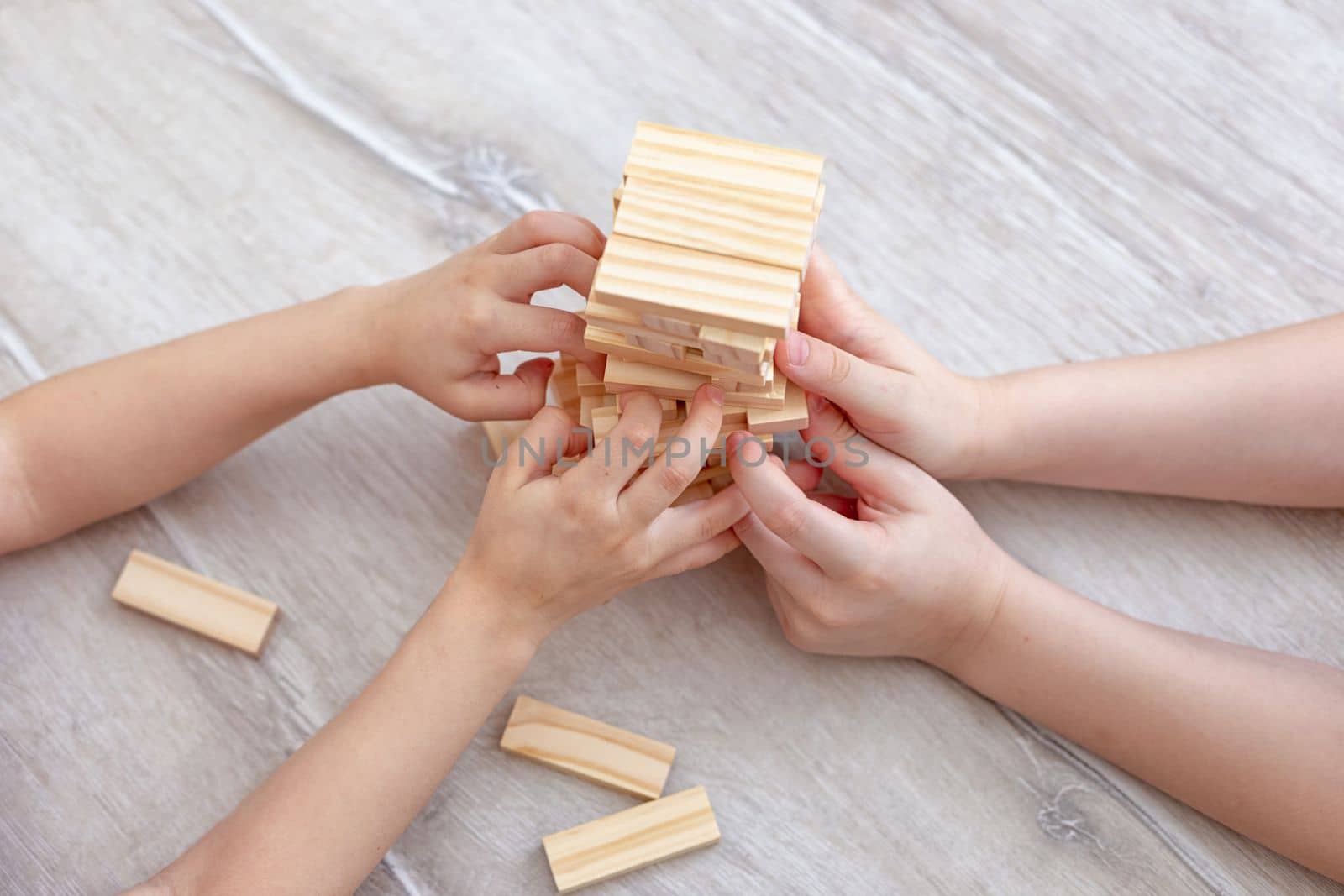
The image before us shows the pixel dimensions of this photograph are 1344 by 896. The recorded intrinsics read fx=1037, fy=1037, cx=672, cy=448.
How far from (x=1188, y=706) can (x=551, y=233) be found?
2.26 feet

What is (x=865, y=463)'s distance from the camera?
0.90 m

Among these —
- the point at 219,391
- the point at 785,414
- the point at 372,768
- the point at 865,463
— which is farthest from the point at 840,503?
the point at 219,391

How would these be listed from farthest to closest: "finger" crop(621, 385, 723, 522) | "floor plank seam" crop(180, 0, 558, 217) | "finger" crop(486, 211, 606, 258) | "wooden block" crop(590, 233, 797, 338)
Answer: "floor plank seam" crop(180, 0, 558, 217) < "finger" crop(486, 211, 606, 258) < "finger" crop(621, 385, 723, 522) < "wooden block" crop(590, 233, 797, 338)

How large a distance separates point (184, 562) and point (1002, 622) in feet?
2.64

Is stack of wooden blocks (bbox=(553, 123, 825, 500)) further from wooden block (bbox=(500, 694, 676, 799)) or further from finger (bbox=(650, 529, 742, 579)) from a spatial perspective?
wooden block (bbox=(500, 694, 676, 799))

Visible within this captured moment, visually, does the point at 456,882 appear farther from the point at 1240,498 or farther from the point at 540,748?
the point at 1240,498

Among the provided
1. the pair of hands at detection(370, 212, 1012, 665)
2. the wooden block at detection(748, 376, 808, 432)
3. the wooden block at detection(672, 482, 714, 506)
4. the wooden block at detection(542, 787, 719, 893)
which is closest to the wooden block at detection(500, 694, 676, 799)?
the wooden block at detection(542, 787, 719, 893)

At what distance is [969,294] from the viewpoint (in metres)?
1.09

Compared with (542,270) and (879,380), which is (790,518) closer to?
(879,380)

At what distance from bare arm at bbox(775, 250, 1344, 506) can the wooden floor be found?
0.22 ft

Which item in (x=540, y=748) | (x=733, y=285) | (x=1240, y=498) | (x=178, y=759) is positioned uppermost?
(x=733, y=285)

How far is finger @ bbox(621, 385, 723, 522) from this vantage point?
770 mm

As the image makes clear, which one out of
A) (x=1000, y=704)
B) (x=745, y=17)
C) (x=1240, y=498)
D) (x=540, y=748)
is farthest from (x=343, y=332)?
(x=1240, y=498)

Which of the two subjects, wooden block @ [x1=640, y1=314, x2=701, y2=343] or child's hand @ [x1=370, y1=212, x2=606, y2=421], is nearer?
wooden block @ [x1=640, y1=314, x2=701, y2=343]
